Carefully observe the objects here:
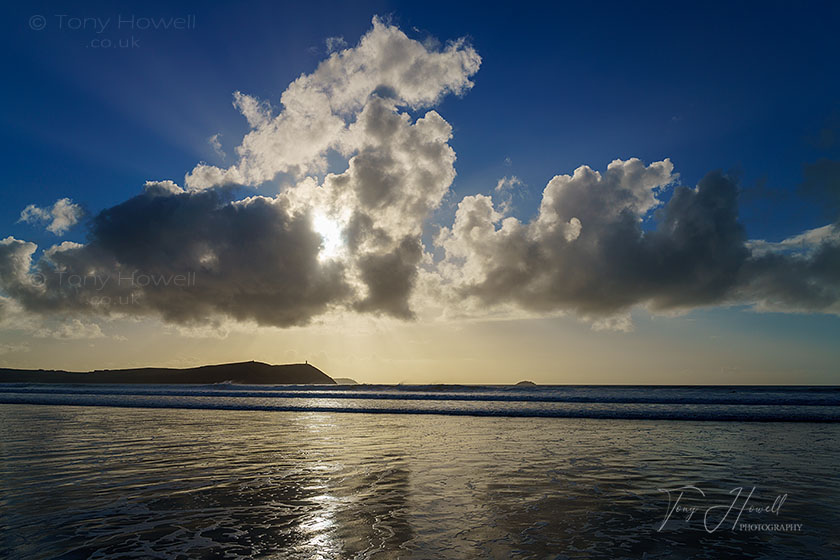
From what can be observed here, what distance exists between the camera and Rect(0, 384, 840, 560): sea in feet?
20.8

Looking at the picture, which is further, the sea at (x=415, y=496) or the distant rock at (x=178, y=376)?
the distant rock at (x=178, y=376)

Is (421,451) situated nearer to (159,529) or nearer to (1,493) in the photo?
(159,529)

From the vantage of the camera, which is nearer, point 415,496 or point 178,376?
point 415,496

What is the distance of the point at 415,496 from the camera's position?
9.05 metres

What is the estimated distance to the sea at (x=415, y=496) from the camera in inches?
250

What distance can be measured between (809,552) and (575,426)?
17373mm

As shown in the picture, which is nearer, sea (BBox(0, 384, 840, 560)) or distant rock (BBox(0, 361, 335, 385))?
sea (BBox(0, 384, 840, 560))

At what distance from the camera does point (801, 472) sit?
11.6 m

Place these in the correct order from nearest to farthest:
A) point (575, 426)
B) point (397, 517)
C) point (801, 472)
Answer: point (397, 517), point (801, 472), point (575, 426)

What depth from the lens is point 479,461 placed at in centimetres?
1306

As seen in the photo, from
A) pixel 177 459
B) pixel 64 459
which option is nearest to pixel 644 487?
pixel 177 459

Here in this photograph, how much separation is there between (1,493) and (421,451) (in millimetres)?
10556

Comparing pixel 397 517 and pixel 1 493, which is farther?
pixel 1 493

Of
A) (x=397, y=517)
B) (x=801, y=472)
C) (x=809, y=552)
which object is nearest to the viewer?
(x=809, y=552)
